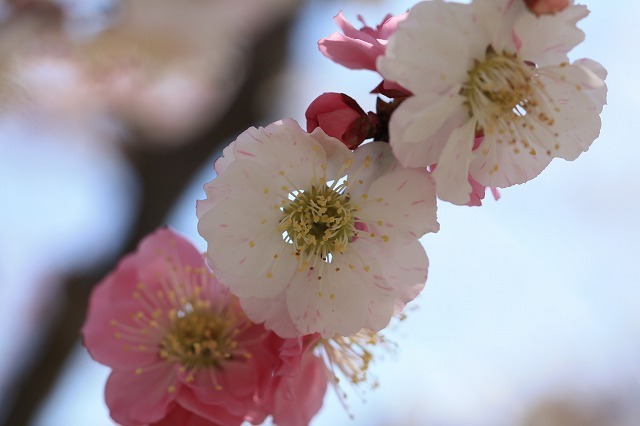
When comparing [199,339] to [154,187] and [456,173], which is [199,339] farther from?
[154,187]

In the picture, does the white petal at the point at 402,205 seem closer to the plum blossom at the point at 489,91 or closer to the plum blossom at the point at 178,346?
the plum blossom at the point at 489,91

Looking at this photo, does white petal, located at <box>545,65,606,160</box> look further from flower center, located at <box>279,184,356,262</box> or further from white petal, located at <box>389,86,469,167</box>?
flower center, located at <box>279,184,356,262</box>

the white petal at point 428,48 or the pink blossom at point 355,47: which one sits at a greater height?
the white petal at point 428,48

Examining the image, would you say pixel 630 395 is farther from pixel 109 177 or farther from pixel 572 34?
pixel 572 34

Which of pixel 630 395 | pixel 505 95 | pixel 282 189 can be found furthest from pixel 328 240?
pixel 630 395

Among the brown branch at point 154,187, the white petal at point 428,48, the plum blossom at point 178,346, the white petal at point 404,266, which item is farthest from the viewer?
the brown branch at point 154,187

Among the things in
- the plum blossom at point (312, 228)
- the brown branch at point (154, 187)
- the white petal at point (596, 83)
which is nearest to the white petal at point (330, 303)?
the plum blossom at point (312, 228)
